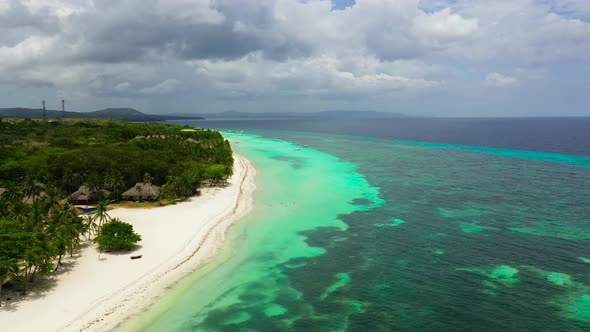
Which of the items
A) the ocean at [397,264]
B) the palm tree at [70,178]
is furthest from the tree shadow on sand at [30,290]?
the palm tree at [70,178]

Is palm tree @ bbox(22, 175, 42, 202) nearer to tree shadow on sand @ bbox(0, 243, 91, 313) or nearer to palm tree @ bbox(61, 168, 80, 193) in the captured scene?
palm tree @ bbox(61, 168, 80, 193)

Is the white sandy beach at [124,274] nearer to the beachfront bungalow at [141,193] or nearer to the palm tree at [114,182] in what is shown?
the beachfront bungalow at [141,193]

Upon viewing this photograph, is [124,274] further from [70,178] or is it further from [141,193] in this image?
[70,178]

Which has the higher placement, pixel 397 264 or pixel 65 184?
pixel 65 184

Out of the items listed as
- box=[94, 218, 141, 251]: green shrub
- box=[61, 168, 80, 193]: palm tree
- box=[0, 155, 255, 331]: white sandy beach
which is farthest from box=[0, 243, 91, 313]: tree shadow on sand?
box=[61, 168, 80, 193]: palm tree

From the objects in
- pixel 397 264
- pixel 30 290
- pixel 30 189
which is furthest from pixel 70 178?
pixel 397 264

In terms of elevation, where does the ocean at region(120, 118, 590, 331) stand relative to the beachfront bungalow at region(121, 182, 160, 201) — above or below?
below
